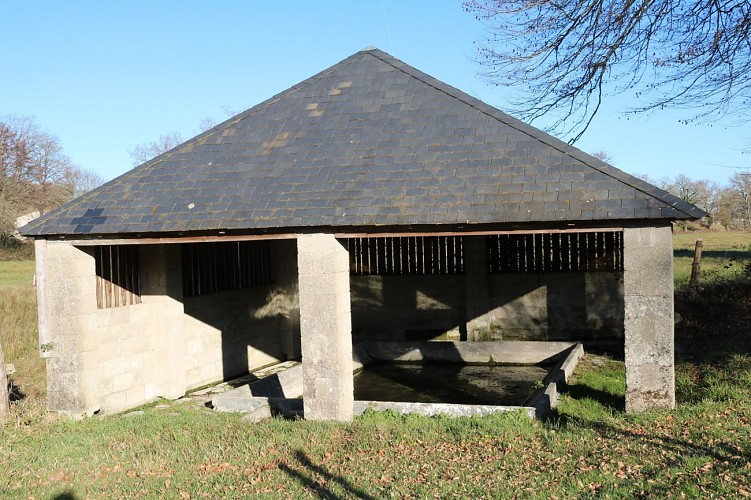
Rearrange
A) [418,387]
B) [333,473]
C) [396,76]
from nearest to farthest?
1. [333,473]
2. [396,76]
3. [418,387]

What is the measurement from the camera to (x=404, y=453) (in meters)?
7.60

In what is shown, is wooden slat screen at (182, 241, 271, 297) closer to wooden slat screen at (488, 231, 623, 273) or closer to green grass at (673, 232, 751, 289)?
wooden slat screen at (488, 231, 623, 273)

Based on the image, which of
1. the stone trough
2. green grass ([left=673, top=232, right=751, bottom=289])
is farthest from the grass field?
green grass ([left=673, top=232, right=751, bottom=289])

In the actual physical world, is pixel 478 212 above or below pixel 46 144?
below

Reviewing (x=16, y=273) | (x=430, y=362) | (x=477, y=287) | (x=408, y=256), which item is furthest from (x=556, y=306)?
(x=16, y=273)

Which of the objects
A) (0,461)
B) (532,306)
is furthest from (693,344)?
(0,461)

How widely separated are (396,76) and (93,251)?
18.8ft

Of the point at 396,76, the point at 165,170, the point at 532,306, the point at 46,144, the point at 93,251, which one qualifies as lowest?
the point at 532,306

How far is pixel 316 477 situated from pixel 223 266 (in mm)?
7767

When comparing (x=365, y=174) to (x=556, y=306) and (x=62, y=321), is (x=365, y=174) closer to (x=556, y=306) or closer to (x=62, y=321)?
(x=62, y=321)

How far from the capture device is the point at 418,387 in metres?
13.1

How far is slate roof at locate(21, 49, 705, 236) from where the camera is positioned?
8656 millimetres

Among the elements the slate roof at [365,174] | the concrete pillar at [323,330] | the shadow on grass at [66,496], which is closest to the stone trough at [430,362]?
the concrete pillar at [323,330]

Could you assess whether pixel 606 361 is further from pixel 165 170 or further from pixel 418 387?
pixel 165 170
